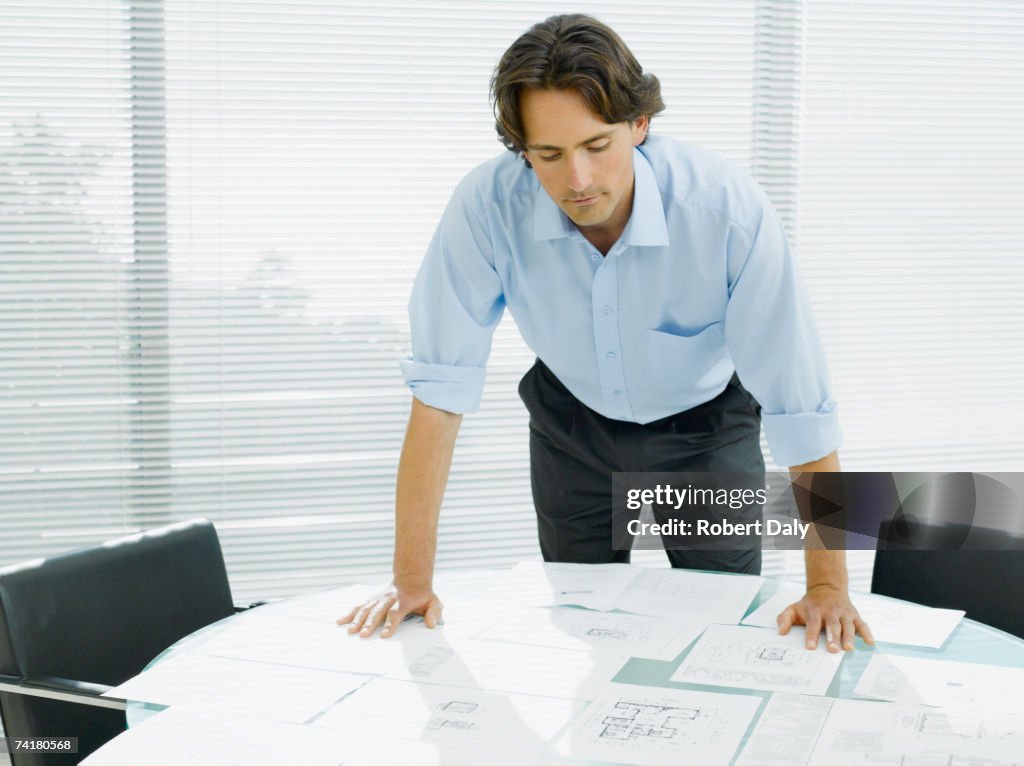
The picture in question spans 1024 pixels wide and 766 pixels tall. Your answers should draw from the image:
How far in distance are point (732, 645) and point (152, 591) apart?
1.10 meters

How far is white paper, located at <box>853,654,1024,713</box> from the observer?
1.24 metres

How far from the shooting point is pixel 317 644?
1471 millimetres

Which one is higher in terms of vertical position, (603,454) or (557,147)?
(557,147)

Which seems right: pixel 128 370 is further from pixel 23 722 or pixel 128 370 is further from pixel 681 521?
pixel 681 521

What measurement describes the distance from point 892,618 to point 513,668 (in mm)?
631

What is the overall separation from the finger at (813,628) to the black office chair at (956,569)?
0.60 metres

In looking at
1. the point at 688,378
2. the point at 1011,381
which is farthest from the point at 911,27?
the point at 688,378

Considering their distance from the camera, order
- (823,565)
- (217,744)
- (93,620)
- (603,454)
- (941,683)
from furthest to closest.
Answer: (603,454)
(93,620)
(823,565)
(941,683)
(217,744)

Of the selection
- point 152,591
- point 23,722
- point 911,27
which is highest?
point 911,27

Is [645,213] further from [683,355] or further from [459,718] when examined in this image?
[459,718]

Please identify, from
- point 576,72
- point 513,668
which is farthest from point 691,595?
point 576,72

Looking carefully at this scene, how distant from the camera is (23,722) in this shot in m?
1.55

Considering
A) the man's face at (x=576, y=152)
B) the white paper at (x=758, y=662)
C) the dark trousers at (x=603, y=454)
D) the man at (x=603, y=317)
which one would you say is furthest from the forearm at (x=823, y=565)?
the man's face at (x=576, y=152)

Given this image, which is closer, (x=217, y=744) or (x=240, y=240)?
(x=217, y=744)
